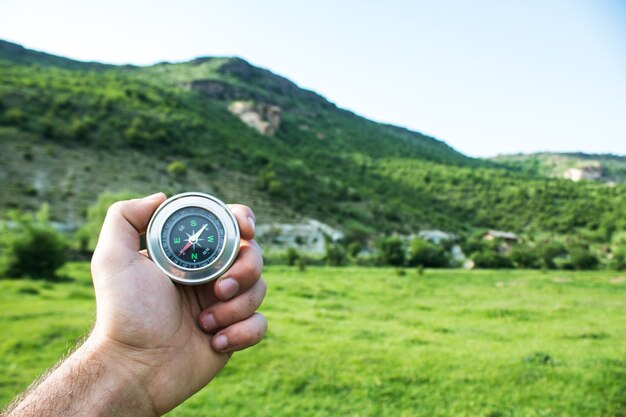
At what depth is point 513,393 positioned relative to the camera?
773cm

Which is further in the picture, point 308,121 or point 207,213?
point 308,121

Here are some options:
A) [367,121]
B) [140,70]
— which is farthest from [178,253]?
[367,121]

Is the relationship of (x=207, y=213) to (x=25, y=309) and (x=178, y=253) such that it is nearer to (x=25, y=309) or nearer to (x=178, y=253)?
(x=178, y=253)

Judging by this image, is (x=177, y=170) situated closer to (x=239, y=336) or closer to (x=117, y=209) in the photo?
(x=117, y=209)

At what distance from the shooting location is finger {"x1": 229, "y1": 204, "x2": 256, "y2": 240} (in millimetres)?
2582

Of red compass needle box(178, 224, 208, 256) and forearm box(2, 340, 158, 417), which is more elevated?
red compass needle box(178, 224, 208, 256)

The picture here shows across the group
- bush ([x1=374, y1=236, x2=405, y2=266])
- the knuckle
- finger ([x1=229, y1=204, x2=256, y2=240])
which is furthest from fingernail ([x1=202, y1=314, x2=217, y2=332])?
bush ([x1=374, y1=236, x2=405, y2=266])

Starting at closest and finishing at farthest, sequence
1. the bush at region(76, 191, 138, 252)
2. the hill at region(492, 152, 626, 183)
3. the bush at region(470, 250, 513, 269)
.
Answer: the bush at region(76, 191, 138, 252) → the bush at region(470, 250, 513, 269) → the hill at region(492, 152, 626, 183)

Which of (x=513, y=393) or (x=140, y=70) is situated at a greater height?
(x=140, y=70)

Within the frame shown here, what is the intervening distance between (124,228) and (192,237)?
14.7 inches

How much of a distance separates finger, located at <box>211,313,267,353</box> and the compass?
0.98 ft

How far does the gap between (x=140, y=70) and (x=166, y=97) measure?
1772 inches

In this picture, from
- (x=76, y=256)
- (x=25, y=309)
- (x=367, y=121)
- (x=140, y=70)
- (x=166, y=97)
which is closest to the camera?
(x=25, y=309)

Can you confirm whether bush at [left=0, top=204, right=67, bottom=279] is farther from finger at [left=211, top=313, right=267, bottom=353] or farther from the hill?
the hill
